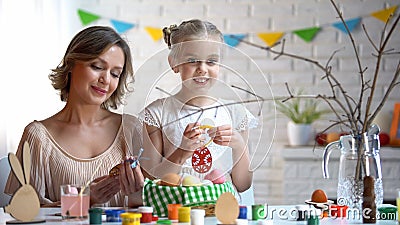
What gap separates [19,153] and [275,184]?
6.56 feet

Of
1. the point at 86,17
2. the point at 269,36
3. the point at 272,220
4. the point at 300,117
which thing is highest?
the point at 86,17

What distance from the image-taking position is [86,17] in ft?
13.0

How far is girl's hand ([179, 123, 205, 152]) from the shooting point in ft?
5.65

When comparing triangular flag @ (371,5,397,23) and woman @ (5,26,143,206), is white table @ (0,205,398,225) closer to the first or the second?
woman @ (5,26,143,206)

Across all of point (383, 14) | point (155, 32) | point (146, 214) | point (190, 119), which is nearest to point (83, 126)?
point (190, 119)

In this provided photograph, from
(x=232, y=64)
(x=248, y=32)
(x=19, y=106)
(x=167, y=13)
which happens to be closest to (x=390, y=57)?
(x=248, y=32)

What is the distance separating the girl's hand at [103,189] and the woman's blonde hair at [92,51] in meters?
0.42

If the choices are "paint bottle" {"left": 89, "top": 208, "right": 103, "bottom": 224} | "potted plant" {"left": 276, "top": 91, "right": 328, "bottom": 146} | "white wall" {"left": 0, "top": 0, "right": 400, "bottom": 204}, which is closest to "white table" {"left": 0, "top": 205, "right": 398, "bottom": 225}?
"paint bottle" {"left": 89, "top": 208, "right": 103, "bottom": 224}

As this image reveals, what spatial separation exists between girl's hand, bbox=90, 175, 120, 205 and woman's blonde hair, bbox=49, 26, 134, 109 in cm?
42

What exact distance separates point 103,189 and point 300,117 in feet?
6.88

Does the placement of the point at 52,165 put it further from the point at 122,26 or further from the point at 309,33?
the point at 309,33

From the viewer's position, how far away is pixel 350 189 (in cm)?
168

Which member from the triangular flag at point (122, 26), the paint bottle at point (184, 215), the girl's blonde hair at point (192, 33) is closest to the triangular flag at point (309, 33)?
the triangular flag at point (122, 26)

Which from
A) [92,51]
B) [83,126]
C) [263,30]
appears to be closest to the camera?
[92,51]
